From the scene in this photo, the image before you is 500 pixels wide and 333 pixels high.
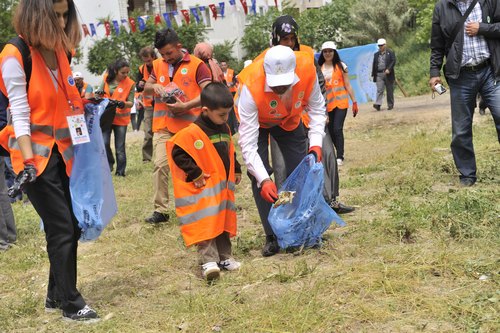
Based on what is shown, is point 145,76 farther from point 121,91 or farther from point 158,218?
point 121,91

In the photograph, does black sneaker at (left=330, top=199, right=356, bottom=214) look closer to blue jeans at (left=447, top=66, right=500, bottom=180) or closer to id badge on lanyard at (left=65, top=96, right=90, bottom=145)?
blue jeans at (left=447, top=66, right=500, bottom=180)

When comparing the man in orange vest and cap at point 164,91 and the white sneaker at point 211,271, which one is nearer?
the white sneaker at point 211,271

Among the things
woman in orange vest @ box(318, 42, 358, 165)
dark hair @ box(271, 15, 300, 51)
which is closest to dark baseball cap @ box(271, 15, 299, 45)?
dark hair @ box(271, 15, 300, 51)

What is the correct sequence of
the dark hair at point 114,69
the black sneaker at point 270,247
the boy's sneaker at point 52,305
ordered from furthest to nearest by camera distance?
1. the dark hair at point 114,69
2. the black sneaker at point 270,247
3. the boy's sneaker at point 52,305

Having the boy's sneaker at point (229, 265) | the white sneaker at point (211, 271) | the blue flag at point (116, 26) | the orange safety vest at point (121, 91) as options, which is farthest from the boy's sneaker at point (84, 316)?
the blue flag at point (116, 26)

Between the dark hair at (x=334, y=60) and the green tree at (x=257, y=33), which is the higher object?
the dark hair at (x=334, y=60)

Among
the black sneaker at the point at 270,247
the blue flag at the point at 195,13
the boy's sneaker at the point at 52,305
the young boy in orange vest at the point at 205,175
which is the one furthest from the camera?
the blue flag at the point at 195,13

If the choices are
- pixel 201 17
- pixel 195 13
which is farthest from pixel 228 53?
pixel 195 13

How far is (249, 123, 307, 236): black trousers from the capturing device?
204 inches

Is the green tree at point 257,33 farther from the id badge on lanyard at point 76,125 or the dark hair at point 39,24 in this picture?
the dark hair at point 39,24

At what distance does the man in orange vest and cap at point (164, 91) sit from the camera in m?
6.38

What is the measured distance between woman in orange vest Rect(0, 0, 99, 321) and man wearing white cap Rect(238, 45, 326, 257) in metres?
1.20

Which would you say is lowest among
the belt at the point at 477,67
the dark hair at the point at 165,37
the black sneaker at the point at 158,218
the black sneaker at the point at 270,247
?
the black sneaker at the point at 158,218

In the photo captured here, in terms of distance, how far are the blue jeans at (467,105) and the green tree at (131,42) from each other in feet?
105
